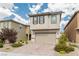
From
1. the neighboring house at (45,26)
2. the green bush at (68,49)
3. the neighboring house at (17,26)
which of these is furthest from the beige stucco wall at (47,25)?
the green bush at (68,49)

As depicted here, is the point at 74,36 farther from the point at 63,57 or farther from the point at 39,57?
the point at 39,57

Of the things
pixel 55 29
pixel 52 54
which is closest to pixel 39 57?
pixel 52 54

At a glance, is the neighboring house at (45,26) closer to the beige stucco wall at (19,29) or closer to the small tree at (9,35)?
the beige stucco wall at (19,29)

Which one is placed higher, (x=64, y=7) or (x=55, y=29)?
(x=64, y=7)

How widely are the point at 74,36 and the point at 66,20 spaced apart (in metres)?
0.34

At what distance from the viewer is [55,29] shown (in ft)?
11.8

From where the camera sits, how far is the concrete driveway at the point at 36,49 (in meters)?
3.58

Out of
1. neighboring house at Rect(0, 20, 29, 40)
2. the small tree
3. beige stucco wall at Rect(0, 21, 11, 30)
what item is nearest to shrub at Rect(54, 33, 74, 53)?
neighboring house at Rect(0, 20, 29, 40)

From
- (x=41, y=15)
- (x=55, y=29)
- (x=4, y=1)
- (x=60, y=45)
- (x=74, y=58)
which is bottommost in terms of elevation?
(x=74, y=58)

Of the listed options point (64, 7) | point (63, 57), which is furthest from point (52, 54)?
point (64, 7)

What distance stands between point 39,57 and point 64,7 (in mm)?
1074

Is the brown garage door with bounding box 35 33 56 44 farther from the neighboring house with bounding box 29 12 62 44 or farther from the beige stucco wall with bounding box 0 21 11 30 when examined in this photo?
the beige stucco wall with bounding box 0 21 11 30

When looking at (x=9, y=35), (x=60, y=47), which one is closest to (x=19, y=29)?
(x=9, y=35)

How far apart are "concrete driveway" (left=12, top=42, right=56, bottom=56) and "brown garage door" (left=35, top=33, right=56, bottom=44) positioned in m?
0.07
